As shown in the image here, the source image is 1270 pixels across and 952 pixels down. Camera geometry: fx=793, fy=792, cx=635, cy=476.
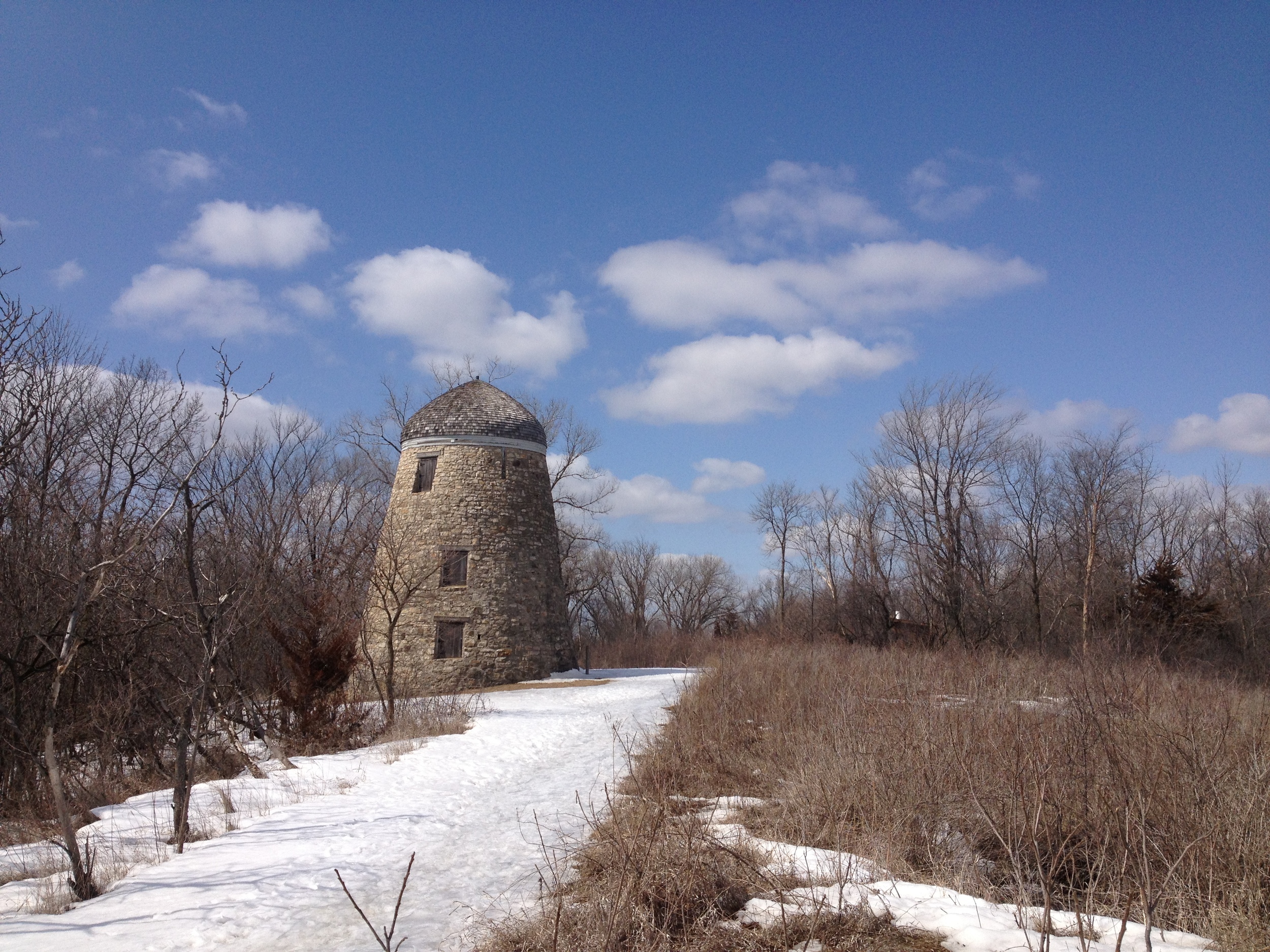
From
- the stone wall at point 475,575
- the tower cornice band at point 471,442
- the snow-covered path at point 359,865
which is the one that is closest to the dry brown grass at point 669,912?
the snow-covered path at point 359,865

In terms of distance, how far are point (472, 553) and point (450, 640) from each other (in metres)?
2.24

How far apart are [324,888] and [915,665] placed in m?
9.58

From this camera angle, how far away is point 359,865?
5539 mm

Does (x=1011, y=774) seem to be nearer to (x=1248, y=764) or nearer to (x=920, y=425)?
(x=1248, y=764)

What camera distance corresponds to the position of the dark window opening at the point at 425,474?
21.1 m

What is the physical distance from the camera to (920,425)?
28.8 metres

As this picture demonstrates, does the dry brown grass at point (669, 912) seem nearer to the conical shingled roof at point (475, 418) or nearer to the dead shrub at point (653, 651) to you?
the conical shingled roof at point (475, 418)

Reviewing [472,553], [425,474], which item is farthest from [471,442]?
[472,553]

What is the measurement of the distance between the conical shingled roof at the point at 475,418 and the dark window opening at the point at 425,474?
0.66 meters

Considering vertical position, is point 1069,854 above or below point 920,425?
below

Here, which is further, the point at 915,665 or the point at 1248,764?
the point at 915,665

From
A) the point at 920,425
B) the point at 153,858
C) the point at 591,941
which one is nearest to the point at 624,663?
the point at 920,425

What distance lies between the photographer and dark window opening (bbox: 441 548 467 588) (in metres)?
20.3

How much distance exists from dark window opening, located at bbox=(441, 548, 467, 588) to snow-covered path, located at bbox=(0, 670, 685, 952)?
10.4 meters
